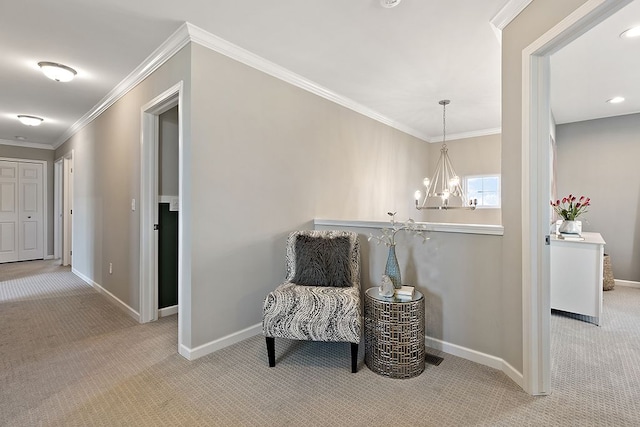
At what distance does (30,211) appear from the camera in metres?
6.30

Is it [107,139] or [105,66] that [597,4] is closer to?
[105,66]

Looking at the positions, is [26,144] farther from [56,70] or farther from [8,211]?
[56,70]

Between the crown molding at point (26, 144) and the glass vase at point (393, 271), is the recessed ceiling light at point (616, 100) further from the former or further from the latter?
the crown molding at point (26, 144)

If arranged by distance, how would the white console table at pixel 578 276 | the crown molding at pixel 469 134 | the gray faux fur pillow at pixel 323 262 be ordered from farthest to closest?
the crown molding at pixel 469 134 → the white console table at pixel 578 276 → the gray faux fur pillow at pixel 323 262

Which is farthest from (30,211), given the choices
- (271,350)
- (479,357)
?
(479,357)

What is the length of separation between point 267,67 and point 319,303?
84.8 inches

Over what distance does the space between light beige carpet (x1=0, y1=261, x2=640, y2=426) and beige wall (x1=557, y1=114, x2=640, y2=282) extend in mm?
2226

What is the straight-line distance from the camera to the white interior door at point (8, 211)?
5.95m

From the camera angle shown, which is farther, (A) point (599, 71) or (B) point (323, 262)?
(A) point (599, 71)

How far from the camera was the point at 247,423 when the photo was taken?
5.34 feet

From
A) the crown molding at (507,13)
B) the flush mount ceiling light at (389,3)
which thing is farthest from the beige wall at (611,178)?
the flush mount ceiling light at (389,3)

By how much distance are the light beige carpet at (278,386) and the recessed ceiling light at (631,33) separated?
96.6 inches

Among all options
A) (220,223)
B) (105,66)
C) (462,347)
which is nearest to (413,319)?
(462,347)

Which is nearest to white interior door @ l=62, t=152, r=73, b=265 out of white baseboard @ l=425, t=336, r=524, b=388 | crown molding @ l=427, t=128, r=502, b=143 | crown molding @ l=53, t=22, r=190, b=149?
crown molding @ l=53, t=22, r=190, b=149
